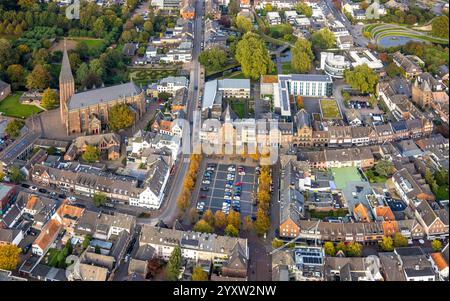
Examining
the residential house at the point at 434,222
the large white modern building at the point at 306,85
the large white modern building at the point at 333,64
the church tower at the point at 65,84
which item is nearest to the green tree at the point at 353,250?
the residential house at the point at 434,222

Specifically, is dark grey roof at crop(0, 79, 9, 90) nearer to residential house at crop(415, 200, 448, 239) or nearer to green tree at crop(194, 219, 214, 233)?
green tree at crop(194, 219, 214, 233)

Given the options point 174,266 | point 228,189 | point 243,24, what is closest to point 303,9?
point 243,24

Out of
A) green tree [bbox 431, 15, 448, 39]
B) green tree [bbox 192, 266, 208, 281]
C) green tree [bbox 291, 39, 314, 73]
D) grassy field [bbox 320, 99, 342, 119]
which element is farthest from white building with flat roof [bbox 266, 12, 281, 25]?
green tree [bbox 192, 266, 208, 281]

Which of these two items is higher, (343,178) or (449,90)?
(449,90)

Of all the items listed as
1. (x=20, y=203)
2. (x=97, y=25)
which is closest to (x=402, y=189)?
(x=20, y=203)

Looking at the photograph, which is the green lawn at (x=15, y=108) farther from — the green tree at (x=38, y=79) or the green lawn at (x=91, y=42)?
the green lawn at (x=91, y=42)

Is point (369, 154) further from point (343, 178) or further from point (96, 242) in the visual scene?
point (96, 242)
